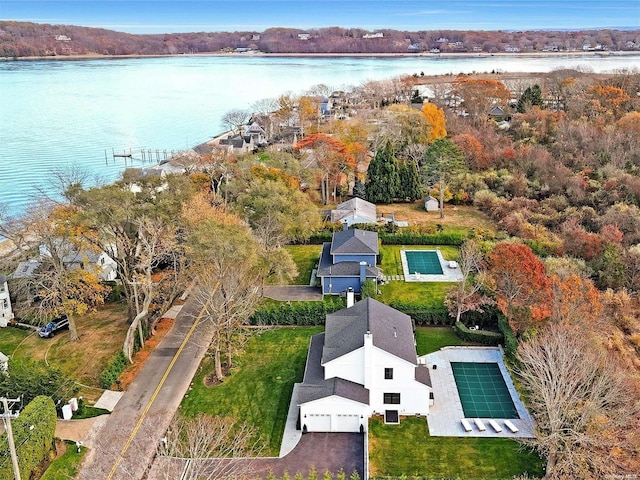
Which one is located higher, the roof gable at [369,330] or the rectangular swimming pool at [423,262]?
the roof gable at [369,330]

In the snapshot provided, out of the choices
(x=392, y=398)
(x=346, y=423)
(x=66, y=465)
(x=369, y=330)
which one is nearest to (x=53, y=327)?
(x=66, y=465)

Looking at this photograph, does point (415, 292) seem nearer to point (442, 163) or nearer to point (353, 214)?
point (353, 214)

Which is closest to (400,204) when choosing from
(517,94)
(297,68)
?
(517,94)

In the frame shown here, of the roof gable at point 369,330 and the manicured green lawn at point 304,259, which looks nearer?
the roof gable at point 369,330

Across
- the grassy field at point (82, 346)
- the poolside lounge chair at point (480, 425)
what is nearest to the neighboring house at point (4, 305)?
the grassy field at point (82, 346)

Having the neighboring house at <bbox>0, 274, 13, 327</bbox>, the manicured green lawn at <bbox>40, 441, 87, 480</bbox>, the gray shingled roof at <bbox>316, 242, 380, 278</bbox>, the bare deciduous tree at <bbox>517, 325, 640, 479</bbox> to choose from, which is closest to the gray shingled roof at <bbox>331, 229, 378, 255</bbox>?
the gray shingled roof at <bbox>316, 242, 380, 278</bbox>

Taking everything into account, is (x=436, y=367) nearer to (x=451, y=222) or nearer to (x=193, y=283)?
(x=193, y=283)

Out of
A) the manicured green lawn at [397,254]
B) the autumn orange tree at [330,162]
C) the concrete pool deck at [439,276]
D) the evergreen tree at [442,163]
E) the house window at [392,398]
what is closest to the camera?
the house window at [392,398]

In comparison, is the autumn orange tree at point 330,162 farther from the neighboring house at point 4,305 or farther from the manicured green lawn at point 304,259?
the neighboring house at point 4,305
